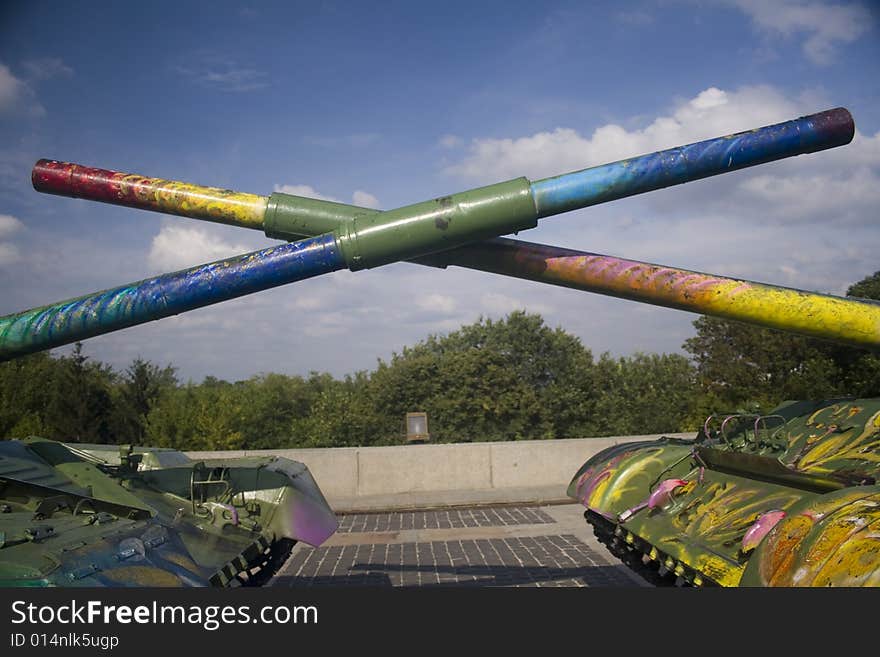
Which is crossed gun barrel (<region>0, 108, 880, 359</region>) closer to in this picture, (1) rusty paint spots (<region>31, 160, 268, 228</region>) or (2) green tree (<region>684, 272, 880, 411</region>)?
(1) rusty paint spots (<region>31, 160, 268, 228</region>)

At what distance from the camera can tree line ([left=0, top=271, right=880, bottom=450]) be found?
14.6 meters

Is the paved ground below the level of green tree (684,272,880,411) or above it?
below

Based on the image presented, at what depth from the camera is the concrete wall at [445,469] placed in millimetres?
12352

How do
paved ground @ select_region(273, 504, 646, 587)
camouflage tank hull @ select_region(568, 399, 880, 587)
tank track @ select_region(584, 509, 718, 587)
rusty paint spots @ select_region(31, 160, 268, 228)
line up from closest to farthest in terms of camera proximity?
camouflage tank hull @ select_region(568, 399, 880, 587)
rusty paint spots @ select_region(31, 160, 268, 228)
tank track @ select_region(584, 509, 718, 587)
paved ground @ select_region(273, 504, 646, 587)

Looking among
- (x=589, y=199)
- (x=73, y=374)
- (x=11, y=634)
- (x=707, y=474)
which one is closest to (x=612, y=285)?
(x=589, y=199)

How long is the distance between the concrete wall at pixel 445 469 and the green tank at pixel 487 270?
7.61 m

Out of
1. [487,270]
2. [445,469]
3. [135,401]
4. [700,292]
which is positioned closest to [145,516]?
[487,270]

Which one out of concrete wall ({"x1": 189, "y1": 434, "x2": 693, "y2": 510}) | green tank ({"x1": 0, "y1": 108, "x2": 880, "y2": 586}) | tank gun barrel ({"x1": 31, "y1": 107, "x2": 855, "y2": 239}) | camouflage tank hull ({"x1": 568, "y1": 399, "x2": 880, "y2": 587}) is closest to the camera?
camouflage tank hull ({"x1": 568, "y1": 399, "x2": 880, "y2": 587})

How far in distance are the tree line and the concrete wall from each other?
3391mm

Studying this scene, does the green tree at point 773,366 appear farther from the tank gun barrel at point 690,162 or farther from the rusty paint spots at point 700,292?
the tank gun barrel at point 690,162

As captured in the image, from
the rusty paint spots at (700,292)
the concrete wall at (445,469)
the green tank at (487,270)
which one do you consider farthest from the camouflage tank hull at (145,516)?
the concrete wall at (445,469)

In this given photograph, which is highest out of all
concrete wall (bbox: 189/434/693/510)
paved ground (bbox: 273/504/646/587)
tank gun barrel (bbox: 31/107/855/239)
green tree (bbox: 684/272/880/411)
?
tank gun barrel (bbox: 31/107/855/239)

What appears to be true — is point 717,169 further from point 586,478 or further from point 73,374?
point 73,374

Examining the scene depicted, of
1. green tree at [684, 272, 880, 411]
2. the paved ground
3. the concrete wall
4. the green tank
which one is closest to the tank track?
the green tank
